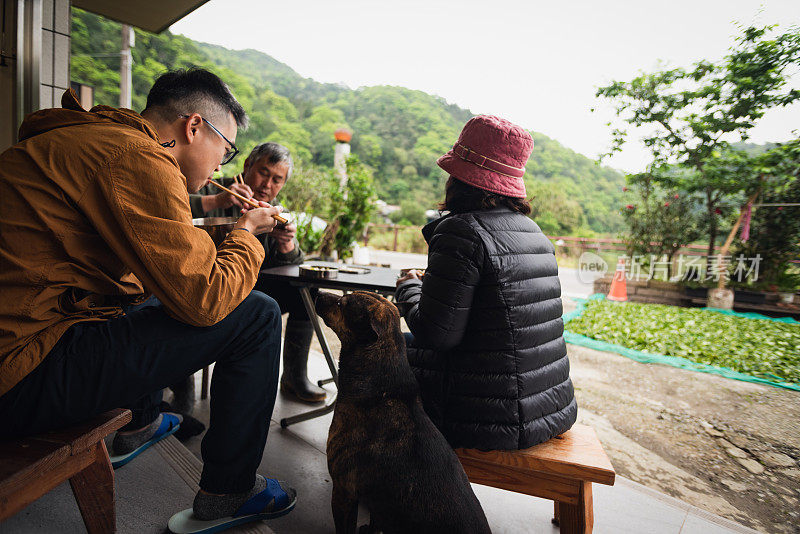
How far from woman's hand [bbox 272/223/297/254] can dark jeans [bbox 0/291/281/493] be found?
1.08 m

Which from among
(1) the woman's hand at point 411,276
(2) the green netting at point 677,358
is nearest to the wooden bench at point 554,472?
(1) the woman's hand at point 411,276

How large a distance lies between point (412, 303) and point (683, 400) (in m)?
3.12

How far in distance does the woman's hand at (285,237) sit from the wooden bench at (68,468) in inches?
54.9

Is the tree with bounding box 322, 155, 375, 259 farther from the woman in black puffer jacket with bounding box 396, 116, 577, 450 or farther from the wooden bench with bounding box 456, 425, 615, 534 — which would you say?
the wooden bench with bounding box 456, 425, 615, 534

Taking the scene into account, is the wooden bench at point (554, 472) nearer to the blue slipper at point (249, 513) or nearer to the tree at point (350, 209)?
the blue slipper at point (249, 513)

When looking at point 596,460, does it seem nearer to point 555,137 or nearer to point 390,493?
point 390,493

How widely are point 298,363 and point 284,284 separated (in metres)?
0.55

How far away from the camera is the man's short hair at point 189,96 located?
142 centimetres

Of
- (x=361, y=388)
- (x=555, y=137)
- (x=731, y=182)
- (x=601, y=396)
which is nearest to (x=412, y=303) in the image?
(x=361, y=388)

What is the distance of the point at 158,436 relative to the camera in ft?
6.60

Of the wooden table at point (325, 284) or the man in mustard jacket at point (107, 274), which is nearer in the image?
the man in mustard jacket at point (107, 274)

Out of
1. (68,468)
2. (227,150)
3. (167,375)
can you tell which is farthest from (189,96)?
(68,468)

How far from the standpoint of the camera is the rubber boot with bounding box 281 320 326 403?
9.21ft

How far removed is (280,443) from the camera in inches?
89.0
